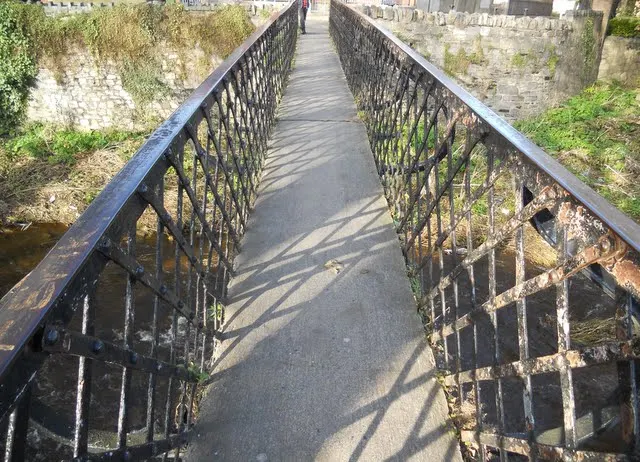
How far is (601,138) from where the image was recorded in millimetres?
10984

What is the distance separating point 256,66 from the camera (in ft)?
13.7

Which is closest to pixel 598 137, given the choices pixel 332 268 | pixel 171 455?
pixel 332 268

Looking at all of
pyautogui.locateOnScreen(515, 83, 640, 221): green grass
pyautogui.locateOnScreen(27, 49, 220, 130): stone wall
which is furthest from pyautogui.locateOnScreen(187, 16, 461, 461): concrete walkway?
pyautogui.locateOnScreen(27, 49, 220, 130): stone wall

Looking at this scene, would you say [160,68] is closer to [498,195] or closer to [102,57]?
[102,57]

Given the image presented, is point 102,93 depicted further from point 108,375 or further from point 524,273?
point 524,273

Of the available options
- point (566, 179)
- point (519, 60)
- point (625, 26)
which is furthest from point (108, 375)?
point (625, 26)

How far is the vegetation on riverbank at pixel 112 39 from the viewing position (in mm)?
14555

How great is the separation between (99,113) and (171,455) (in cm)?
1579

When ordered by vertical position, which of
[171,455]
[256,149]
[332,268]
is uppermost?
[256,149]

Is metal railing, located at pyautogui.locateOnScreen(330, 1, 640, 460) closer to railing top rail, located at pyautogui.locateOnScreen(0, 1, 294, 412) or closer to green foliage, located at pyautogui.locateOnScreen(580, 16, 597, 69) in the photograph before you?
railing top rail, located at pyautogui.locateOnScreen(0, 1, 294, 412)

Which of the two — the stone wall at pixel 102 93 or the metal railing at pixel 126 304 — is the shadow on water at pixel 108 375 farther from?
the stone wall at pixel 102 93

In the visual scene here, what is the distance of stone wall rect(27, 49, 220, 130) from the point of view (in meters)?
15.1

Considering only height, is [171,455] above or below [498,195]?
above

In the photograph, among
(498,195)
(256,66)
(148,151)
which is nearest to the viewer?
(148,151)
